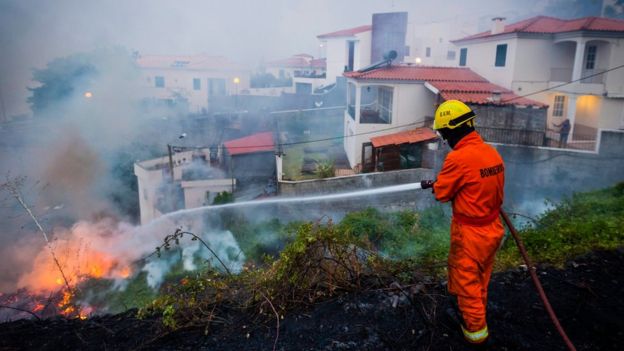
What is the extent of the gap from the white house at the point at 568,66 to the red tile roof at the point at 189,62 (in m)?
31.6

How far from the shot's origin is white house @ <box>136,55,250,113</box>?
4422 cm

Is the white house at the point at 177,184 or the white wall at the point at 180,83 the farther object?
the white wall at the point at 180,83

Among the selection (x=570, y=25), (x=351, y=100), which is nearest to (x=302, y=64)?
(x=351, y=100)

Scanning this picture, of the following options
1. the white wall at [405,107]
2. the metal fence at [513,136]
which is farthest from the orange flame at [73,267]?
the metal fence at [513,136]

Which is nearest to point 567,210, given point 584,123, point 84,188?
point 584,123

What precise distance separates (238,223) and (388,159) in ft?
23.2

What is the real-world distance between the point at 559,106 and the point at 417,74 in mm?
8049

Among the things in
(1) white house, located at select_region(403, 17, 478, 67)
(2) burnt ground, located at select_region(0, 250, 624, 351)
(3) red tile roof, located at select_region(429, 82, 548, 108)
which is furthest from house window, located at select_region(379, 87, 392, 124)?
(1) white house, located at select_region(403, 17, 478, 67)

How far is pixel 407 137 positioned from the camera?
53.9ft

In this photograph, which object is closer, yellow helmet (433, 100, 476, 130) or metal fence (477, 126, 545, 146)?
yellow helmet (433, 100, 476, 130)

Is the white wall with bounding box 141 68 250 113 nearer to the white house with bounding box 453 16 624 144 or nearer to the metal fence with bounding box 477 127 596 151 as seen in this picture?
the white house with bounding box 453 16 624 144

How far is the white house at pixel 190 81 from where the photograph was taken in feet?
145

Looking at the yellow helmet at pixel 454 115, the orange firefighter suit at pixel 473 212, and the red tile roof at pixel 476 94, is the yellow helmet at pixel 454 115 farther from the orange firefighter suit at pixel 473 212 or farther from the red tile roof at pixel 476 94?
the red tile roof at pixel 476 94

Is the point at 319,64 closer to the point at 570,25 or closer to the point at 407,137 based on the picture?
the point at 570,25
